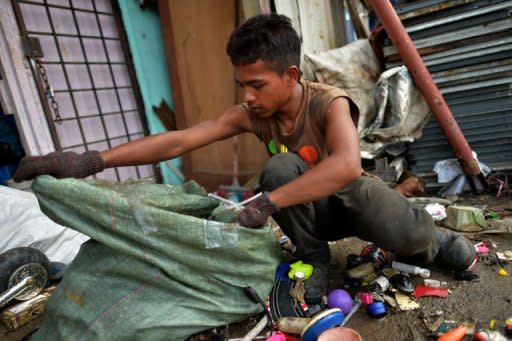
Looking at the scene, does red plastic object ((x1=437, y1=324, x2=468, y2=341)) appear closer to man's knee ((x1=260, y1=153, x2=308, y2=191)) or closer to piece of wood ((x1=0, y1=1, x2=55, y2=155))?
→ man's knee ((x1=260, y1=153, x2=308, y2=191))

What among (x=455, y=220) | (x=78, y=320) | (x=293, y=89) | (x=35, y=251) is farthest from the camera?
(x=455, y=220)

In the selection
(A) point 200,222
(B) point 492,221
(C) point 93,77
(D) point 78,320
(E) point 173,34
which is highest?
(E) point 173,34

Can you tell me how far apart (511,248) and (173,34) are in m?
3.55

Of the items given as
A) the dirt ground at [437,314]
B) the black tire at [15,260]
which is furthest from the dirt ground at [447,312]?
the black tire at [15,260]

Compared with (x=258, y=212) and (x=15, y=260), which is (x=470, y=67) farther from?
(x=15, y=260)

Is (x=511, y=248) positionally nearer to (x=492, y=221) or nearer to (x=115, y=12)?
(x=492, y=221)

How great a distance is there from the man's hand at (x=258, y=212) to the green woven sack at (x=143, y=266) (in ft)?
0.11

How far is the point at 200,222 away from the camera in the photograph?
1.21 meters

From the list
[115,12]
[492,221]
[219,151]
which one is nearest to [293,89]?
[492,221]

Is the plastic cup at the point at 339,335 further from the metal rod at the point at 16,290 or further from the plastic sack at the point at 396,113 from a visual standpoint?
the plastic sack at the point at 396,113

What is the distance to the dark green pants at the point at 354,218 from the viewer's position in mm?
1349

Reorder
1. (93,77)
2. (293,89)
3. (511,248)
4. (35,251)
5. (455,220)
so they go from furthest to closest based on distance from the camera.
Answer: (93,77)
(455,220)
(35,251)
(511,248)
(293,89)

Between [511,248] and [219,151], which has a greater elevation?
[219,151]

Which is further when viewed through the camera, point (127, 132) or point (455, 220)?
point (127, 132)
